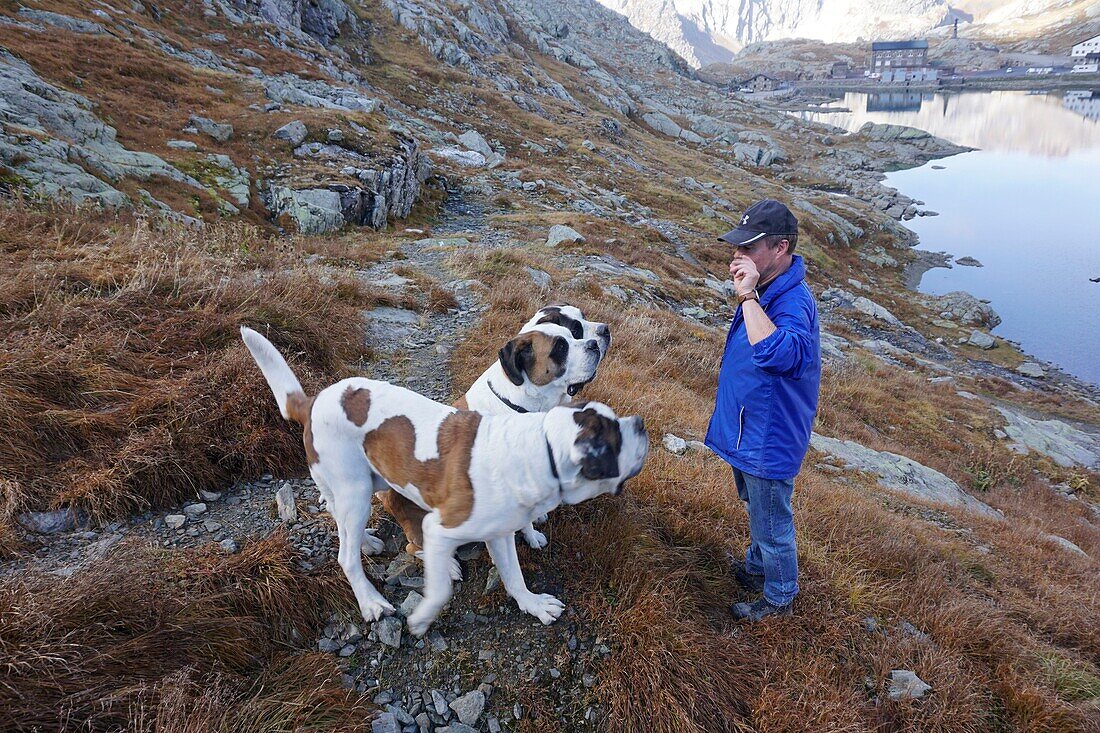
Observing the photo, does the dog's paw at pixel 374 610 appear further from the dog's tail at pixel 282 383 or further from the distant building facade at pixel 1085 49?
the distant building facade at pixel 1085 49

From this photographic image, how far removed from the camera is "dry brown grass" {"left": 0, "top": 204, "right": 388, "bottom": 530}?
3494 mm

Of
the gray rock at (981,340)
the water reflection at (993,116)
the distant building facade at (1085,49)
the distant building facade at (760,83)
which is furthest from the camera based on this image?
the distant building facade at (760,83)

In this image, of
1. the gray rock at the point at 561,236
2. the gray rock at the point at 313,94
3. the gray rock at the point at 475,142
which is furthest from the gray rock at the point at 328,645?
the gray rock at the point at 475,142

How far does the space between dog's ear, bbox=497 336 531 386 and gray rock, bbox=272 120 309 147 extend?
1830 centimetres

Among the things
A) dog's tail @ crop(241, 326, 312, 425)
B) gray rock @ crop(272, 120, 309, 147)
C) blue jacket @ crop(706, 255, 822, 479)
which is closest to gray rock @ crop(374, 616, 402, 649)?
dog's tail @ crop(241, 326, 312, 425)

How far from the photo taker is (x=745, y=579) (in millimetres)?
3846

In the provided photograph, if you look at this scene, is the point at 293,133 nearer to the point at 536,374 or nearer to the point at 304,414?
the point at 304,414

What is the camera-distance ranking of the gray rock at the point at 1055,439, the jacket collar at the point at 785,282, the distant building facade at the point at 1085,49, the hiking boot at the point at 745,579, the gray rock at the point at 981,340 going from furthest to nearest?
the distant building facade at the point at 1085,49, the gray rock at the point at 981,340, the gray rock at the point at 1055,439, the hiking boot at the point at 745,579, the jacket collar at the point at 785,282

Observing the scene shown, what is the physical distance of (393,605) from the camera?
3186 millimetres

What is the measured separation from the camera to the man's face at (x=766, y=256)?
9.77 ft

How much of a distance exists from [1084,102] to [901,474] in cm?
11824

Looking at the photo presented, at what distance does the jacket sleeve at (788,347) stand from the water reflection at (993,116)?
77.2 meters

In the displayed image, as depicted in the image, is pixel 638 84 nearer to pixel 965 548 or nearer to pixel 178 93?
pixel 178 93

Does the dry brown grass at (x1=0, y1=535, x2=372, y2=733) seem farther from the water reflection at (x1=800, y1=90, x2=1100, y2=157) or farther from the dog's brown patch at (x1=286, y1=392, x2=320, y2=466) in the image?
the water reflection at (x1=800, y1=90, x2=1100, y2=157)
